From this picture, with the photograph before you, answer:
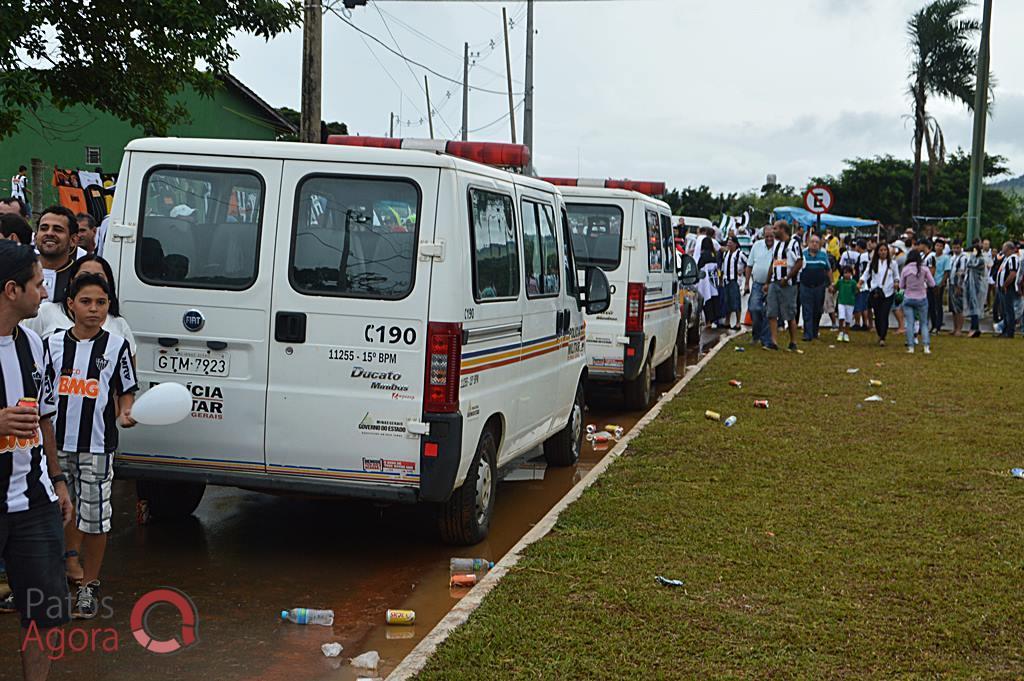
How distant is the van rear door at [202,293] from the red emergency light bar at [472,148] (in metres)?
1.17

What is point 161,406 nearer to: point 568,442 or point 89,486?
point 89,486

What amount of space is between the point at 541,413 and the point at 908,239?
16.3 meters

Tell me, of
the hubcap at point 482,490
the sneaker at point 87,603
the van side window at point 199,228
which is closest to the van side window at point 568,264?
the hubcap at point 482,490

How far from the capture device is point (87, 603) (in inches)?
220

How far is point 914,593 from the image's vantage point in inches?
238

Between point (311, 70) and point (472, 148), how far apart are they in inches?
295

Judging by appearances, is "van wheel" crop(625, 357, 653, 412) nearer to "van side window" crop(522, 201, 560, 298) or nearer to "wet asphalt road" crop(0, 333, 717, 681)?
"wet asphalt road" crop(0, 333, 717, 681)

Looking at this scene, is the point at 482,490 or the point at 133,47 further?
the point at 133,47

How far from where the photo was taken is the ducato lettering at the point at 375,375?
637cm

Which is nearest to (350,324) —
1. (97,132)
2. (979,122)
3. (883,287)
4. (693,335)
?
(693,335)

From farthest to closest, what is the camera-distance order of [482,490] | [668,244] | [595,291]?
[668,244]
[595,291]
[482,490]

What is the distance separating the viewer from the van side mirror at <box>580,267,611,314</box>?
9344 millimetres

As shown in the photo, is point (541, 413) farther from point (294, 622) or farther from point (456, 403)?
point (294, 622)

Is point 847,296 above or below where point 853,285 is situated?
below
